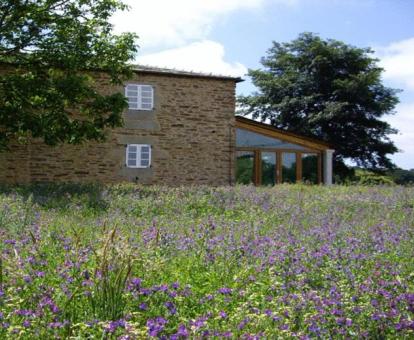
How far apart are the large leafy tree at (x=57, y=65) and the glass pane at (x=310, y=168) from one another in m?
9.81

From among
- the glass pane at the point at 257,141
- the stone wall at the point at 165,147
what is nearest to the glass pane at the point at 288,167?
the glass pane at the point at 257,141

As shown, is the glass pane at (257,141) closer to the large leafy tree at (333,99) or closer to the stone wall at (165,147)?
the stone wall at (165,147)

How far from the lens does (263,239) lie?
707 centimetres

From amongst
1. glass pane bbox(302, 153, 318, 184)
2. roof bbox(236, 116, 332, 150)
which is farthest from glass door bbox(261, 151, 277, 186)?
glass pane bbox(302, 153, 318, 184)

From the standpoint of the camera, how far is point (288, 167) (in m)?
24.6

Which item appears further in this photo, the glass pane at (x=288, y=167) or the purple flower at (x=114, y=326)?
the glass pane at (x=288, y=167)

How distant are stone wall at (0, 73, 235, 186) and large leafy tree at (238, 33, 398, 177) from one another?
12.1 metres

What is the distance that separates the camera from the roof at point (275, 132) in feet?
77.2

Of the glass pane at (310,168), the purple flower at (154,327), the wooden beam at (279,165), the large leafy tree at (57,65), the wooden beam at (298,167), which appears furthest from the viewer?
the glass pane at (310,168)

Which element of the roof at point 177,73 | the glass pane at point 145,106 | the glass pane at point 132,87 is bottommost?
the glass pane at point 145,106

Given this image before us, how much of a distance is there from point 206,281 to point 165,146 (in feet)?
54.5

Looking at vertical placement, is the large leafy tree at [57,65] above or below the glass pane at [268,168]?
above

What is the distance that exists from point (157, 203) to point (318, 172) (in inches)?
575

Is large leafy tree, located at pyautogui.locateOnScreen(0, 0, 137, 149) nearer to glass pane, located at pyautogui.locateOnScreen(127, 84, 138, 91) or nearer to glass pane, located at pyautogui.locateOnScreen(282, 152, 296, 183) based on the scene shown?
glass pane, located at pyautogui.locateOnScreen(127, 84, 138, 91)
